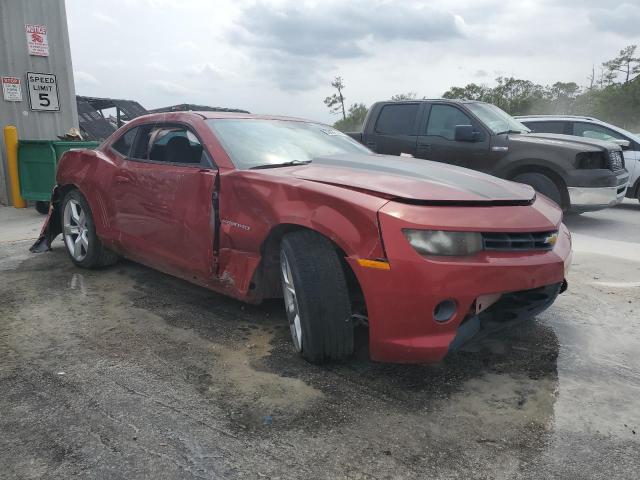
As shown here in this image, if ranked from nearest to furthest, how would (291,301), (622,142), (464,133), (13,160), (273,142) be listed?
(291,301), (273,142), (464,133), (622,142), (13,160)

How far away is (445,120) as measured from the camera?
300 inches

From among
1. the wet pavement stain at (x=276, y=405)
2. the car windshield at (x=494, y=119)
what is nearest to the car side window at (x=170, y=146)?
the wet pavement stain at (x=276, y=405)

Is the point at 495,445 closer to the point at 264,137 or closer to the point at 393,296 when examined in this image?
the point at 393,296

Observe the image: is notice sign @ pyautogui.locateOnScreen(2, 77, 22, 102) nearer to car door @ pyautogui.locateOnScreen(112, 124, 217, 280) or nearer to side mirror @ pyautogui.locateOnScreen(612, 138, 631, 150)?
car door @ pyautogui.locateOnScreen(112, 124, 217, 280)

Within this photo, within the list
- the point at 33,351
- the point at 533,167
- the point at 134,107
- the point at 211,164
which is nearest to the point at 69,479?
the point at 33,351

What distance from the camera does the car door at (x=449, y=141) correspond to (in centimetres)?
728

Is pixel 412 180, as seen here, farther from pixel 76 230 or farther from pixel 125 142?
pixel 76 230

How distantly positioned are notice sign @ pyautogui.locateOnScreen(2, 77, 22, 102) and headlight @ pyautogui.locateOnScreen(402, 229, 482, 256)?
31.8 ft

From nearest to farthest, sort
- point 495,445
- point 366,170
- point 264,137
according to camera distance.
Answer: point 495,445
point 366,170
point 264,137

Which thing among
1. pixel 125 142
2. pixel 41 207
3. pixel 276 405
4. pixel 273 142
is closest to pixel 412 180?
pixel 273 142

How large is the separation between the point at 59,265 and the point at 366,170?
3479 millimetres

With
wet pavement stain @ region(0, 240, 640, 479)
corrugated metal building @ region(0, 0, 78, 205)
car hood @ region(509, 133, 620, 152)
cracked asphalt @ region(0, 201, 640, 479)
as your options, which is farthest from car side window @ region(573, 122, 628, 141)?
corrugated metal building @ region(0, 0, 78, 205)

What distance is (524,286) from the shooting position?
250 cm

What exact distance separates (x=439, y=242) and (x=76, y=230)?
3.76 meters
